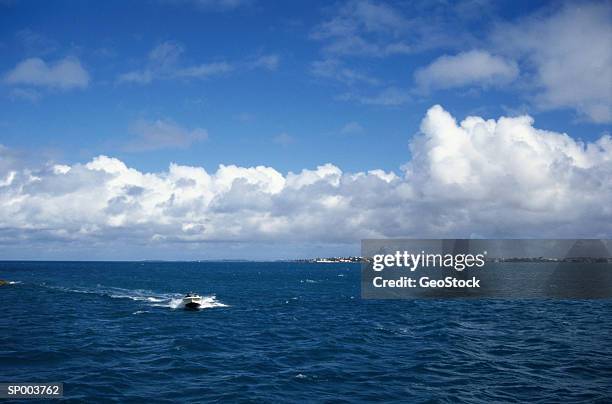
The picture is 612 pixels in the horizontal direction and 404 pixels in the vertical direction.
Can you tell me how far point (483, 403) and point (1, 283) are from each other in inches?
6273

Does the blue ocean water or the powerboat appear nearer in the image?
the blue ocean water

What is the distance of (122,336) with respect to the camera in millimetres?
58875

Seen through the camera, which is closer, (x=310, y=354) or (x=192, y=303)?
(x=310, y=354)

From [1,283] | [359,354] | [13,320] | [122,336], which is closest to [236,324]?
[122,336]

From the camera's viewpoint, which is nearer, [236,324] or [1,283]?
[236,324]

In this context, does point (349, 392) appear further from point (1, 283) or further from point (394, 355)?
point (1, 283)

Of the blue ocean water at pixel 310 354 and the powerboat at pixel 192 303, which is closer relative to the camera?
the blue ocean water at pixel 310 354

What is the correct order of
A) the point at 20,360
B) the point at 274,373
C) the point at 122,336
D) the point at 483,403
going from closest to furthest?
the point at 483,403
the point at 274,373
the point at 20,360
the point at 122,336

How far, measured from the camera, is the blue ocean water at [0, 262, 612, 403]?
122 feet

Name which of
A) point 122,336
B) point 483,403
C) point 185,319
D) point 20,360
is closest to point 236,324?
point 185,319

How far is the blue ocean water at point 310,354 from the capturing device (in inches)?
1463

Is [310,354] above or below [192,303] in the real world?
above

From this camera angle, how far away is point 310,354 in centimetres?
4944

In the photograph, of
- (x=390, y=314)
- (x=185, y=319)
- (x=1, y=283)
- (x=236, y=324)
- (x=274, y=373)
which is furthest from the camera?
(x=1, y=283)
